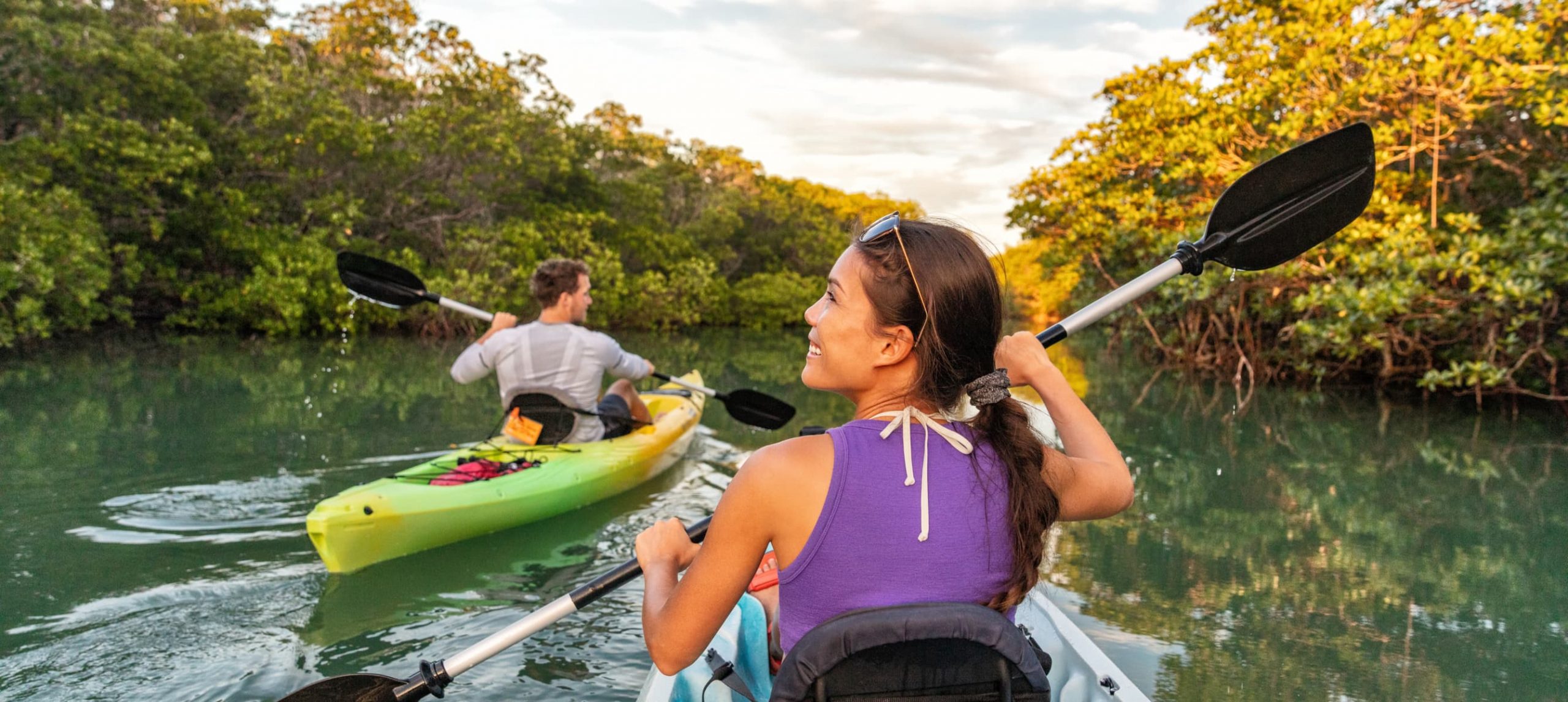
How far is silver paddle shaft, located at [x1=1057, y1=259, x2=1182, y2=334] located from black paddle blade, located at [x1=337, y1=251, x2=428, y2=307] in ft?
13.7

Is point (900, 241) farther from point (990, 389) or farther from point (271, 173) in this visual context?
point (271, 173)

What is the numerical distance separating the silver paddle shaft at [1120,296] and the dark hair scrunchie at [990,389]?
78 cm

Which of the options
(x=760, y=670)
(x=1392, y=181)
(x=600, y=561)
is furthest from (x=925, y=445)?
(x=1392, y=181)

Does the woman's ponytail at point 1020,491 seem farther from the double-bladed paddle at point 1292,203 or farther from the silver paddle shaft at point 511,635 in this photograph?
the double-bladed paddle at point 1292,203

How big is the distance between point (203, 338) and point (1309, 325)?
1441 centimetres

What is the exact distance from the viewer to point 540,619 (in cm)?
204

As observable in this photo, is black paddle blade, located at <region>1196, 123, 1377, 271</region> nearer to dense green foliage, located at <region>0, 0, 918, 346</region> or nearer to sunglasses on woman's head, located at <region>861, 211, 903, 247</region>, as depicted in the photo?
sunglasses on woman's head, located at <region>861, 211, 903, 247</region>

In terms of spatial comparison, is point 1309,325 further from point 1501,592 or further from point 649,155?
point 649,155

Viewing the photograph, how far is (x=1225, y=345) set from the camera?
38.3 feet

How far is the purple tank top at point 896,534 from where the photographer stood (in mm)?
1219

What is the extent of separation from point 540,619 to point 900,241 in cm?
123

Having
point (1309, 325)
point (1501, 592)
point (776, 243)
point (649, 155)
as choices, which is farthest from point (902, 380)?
point (776, 243)

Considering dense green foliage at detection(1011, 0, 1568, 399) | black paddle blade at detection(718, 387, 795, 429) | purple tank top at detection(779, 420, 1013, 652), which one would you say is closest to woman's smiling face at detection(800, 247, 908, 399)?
purple tank top at detection(779, 420, 1013, 652)

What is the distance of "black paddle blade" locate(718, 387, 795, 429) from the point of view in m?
5.23
